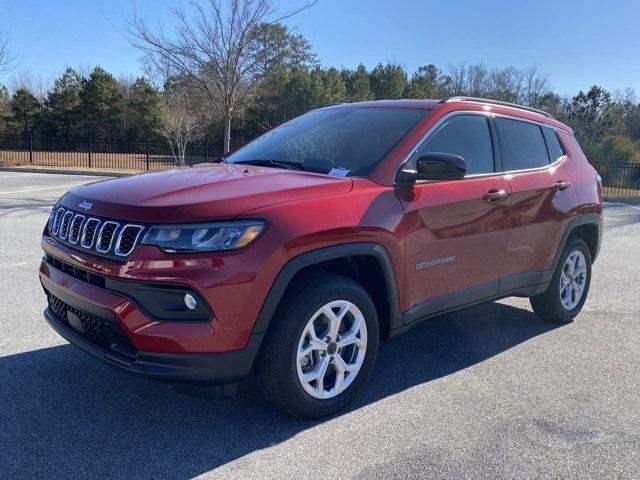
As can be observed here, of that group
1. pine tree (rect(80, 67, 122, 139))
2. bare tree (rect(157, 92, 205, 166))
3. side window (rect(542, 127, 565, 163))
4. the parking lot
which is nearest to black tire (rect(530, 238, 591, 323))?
the parking lot

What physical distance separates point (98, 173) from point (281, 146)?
22.2 metres

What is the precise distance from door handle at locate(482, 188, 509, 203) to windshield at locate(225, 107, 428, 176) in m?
0.74

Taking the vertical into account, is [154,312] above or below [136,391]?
above

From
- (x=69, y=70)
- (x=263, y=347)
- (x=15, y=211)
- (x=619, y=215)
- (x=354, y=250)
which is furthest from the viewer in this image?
(x=69, y=70)

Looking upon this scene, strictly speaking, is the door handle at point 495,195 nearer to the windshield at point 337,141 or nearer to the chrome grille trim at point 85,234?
the windshield at point 337,141

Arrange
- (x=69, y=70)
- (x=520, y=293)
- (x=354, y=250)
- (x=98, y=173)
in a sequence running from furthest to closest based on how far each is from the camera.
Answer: (x=69, y=70) → (x=98, y=173) → (x=520, y=293) → (x=354, y=250)

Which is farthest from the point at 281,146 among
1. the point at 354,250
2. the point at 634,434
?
the point at 634,434

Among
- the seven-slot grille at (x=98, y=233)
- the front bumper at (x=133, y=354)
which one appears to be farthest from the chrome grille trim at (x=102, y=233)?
the front bumper at (x=133, y=354)

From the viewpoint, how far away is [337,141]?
4.18 m

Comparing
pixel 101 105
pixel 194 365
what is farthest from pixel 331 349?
pixel 101 105

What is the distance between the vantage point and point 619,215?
1495 cm

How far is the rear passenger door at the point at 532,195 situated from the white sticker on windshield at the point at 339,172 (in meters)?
1.46

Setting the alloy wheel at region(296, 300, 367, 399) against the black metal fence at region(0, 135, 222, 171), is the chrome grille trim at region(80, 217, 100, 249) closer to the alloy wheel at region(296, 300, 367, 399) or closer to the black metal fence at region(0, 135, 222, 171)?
the alloy wheel at region(296, 300, 367, 399)

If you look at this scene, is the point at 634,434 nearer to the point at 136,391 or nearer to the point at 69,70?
the point at 136,391
